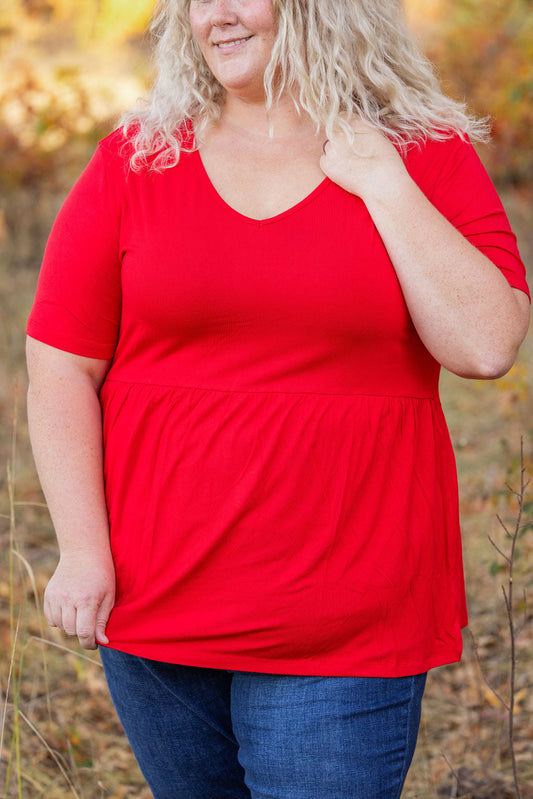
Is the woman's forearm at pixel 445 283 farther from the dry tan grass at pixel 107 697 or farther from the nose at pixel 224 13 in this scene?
the dry tan grass at pixel 107 697

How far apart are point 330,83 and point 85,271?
1.76 ft

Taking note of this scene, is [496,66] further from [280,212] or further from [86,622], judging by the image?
[86,622]

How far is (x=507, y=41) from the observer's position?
8.66m

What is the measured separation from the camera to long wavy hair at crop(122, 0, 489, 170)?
1.63m

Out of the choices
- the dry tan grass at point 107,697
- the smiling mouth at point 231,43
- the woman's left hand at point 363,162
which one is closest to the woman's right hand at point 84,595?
the dry tan grass at point 107,697

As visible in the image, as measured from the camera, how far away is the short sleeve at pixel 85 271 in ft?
5.35

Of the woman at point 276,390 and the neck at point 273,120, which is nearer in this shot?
the woman at point 276,390

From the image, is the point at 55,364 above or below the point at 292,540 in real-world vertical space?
above

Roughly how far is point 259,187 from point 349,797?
1.01 meters

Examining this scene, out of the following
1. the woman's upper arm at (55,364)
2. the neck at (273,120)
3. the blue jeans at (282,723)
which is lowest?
the blue jeans at (282,723)

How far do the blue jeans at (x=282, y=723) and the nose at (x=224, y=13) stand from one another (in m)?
1.12

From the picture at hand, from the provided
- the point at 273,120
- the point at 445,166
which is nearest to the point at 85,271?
the point at 273,120

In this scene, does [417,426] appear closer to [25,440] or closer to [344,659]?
[344,659]

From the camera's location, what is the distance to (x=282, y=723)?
1504 mm
